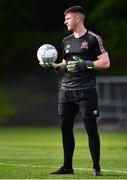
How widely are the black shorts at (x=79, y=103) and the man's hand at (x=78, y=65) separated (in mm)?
323

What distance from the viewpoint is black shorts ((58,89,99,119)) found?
12.5 meters

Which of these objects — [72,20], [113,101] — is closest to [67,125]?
[72,20]

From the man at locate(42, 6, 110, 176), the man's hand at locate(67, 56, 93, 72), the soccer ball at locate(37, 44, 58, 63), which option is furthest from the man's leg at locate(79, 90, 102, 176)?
the soccer ball at locate(37, 44, 58, 63)

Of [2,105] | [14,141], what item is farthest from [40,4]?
[14,141]

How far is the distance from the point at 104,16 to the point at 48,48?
2483 cm

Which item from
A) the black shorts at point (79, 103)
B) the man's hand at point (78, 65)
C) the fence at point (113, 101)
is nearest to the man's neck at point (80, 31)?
the man's hand at point (78, 65)

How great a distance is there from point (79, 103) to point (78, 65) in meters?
0.57

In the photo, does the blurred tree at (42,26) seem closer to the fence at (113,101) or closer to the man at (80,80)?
the fence at (113,101)

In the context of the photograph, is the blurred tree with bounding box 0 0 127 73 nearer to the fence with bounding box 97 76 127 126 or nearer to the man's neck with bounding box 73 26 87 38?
the fence with bounding box 97 76 127 126

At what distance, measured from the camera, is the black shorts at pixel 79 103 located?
12.5m

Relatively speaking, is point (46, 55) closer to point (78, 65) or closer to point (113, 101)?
point (78, 65)

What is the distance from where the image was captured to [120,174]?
12727mm

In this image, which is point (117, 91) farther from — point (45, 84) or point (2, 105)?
point (45, 84)

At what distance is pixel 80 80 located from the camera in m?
12.7
